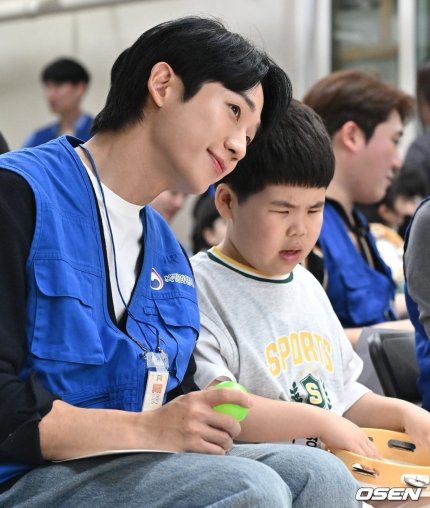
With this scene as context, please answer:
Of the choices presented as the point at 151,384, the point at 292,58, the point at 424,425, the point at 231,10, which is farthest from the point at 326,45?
the point at 151,384

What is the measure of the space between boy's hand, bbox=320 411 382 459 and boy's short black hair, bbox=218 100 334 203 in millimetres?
509

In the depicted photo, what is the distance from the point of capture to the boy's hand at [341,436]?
182cm

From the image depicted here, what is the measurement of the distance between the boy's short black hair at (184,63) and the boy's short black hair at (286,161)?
0.31m

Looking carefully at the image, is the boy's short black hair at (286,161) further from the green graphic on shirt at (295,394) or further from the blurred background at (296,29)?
the blurred background at (296,29)

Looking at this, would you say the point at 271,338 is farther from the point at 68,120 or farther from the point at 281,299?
the point at 68,120

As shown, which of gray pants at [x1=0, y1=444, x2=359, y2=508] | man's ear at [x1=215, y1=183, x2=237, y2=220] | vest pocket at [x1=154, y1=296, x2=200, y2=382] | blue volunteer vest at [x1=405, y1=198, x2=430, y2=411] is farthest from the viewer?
blue volunteer vest at [x1=405, y1=198, x2=430, y2=411]

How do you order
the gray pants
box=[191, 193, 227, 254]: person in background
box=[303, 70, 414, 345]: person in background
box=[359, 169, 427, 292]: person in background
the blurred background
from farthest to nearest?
the blurred background < box=[359, 169, 427, 292]: person in background < box=[191, 193, 227, 254]: person in background < box=[303, 70, 414, 345]: person in background < the gray pants

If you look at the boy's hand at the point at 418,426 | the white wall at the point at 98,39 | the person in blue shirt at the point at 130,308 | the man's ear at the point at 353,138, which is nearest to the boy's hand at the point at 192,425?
the person in blue shirt at the point at 130,308

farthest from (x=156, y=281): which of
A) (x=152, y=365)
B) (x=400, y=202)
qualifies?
(x=400, y=202)

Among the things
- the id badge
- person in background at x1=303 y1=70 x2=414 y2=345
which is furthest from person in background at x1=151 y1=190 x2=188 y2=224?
the id badge

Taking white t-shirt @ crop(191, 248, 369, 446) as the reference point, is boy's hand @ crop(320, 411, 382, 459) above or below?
below

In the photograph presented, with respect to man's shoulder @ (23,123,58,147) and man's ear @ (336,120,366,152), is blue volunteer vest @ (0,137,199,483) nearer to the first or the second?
man's ear @ (336,120,366,152)

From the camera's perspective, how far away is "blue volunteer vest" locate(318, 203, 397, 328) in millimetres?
2824

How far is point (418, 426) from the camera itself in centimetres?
200
